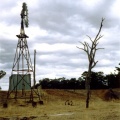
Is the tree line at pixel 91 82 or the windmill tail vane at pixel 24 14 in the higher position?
the windmill tail vane at pixel 24 14

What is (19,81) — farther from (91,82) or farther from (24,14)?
(91,82)

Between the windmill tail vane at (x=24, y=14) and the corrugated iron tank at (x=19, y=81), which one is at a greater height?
the windmill tail vane at (x=24, y=14)

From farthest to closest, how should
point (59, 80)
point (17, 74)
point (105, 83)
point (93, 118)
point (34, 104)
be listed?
1. point (59, 80)
2. point (105, 83)
3. point (17, 74)
4. point (34, 104)
5. point (93, 118)

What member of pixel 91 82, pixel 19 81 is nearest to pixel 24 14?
pixel 19 81

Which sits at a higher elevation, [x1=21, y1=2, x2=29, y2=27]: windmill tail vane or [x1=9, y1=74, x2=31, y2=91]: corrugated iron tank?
[x1=21, y1=2, x2=29, y2=27]: windmill tail vane

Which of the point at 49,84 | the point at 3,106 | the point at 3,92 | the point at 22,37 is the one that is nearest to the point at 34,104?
the point at 3,106

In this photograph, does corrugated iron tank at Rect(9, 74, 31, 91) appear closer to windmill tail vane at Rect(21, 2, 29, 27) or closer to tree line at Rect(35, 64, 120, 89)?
windmill tail vane at Rect(21, 2, 29, 27)

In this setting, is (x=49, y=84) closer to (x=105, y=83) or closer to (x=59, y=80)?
(x=59, y=80)

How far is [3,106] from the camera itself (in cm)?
3594

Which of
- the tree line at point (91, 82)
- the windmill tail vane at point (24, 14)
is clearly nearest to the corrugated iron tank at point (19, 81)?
the windmill tail vane at point (24, 14)

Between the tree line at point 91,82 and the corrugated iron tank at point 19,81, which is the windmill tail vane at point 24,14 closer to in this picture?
the corrugated iron tank at point 19,81

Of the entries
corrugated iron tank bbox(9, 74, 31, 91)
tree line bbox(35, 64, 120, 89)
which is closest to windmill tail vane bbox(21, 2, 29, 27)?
corrugated iron tank bbox(9, 74, 31, 91)

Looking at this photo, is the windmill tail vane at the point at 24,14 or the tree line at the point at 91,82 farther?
the tree line at the point at 91,82

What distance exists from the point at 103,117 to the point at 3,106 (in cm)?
1950
